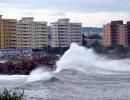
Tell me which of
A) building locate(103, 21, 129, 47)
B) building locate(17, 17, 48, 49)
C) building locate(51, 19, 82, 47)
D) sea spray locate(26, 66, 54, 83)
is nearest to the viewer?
sea spray locate(26, 66, 54, 83)

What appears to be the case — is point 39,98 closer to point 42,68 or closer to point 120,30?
point 42,68

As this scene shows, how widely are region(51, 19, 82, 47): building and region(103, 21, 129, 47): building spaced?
44.3ft

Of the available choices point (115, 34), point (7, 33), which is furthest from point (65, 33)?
point (7, 33)

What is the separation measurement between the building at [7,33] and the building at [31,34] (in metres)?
3.64

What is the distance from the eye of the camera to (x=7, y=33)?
459 feet

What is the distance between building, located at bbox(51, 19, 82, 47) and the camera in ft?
542

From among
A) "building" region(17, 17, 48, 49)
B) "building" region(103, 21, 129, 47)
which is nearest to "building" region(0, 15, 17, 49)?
"building" region(17, 17, 48, 49)

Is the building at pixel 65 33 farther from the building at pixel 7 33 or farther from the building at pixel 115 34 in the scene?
the building at pixel 7 33

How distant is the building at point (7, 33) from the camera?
13431 cm

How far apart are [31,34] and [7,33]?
56.7 feet

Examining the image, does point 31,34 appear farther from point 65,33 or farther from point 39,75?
point 39,75

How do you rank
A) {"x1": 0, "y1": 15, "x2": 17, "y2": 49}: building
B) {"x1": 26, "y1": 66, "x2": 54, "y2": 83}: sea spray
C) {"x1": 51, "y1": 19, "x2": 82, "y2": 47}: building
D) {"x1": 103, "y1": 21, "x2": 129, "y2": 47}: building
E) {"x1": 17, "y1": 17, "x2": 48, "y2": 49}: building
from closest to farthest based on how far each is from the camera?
{"x1": 26, "y1": 66, "x2": 54, "y2": 83}: sea spray < {"x1": 0, "y1": 15, "x2": 17, "y2": 49}: building < {"x1": 17, "y1": 17, "x2": 48, "y2": 49}: building < {"x1": 51, "y1": 19, "x2": 82, "y2": 47}: building < {"x1": 103, "y1": 21, "x2": 129, "y2": 47}: building

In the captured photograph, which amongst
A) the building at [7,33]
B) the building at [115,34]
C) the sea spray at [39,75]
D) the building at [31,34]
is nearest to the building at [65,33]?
the building at [31,34]

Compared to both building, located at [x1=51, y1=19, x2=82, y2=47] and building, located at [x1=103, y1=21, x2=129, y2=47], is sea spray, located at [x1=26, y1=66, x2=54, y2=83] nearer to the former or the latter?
building, located at [x1=51, y1=19, x2=82, y2=47]
